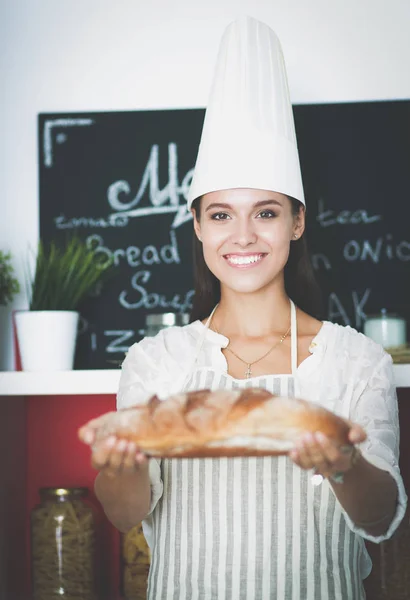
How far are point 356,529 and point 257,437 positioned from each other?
0.35 meters

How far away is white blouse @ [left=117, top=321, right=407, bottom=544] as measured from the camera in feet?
4.09

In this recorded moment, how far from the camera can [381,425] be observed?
48.8 inches

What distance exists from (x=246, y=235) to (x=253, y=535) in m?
0.54

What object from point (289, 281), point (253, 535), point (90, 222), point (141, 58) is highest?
point (141, 58)

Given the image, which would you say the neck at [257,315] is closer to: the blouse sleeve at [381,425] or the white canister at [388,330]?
the blouse sleeve at [381,425]

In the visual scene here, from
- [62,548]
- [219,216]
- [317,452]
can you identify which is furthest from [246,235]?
[62,548]

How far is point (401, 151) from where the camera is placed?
1958mm

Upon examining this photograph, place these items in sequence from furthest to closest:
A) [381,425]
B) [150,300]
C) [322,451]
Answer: [150,300], [381,425], [322,451]

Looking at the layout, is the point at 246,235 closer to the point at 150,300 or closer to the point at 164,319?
the point at 164,319

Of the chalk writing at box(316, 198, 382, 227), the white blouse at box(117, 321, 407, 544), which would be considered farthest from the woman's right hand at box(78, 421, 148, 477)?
the chalk writing at box(316, 198, 382, 227)

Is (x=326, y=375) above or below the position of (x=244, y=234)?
below

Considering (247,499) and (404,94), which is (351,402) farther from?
(404,94)

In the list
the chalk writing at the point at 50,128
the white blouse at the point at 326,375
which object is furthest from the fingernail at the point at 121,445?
the chalk writing at the point at 50,128

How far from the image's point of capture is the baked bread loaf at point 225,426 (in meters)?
0.94
